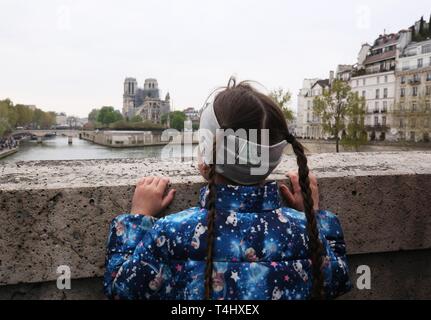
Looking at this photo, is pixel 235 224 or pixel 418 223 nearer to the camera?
pixel 235 224

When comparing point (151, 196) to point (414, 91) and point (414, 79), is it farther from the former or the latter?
point (414, 79)

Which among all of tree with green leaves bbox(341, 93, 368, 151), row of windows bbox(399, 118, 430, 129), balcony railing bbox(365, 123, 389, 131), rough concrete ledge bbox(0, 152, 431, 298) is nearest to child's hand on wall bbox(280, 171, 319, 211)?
rough concrete ledge bbox(0, 152, 431, 298)

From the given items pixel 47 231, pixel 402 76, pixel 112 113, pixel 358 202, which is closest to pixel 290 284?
pixel 358 202

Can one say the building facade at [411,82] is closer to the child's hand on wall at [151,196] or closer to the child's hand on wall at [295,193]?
the child's hand on wall at [295,193]

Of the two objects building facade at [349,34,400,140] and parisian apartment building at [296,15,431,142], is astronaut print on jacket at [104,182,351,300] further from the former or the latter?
building facade at [349,34,400,140]

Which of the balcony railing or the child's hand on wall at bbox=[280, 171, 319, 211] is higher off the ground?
the balcony railing

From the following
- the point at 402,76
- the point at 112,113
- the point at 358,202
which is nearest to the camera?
the point at 358,202

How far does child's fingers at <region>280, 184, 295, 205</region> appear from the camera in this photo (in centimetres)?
184

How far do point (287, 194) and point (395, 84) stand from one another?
6391 centimetres

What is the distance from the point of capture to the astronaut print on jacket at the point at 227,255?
1.36 m

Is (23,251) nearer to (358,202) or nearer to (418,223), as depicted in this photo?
(358,202)

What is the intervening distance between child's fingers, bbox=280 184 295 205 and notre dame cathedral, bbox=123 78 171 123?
13228cm

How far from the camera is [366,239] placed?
2066 millimetres

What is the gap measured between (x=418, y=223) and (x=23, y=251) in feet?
6.17
